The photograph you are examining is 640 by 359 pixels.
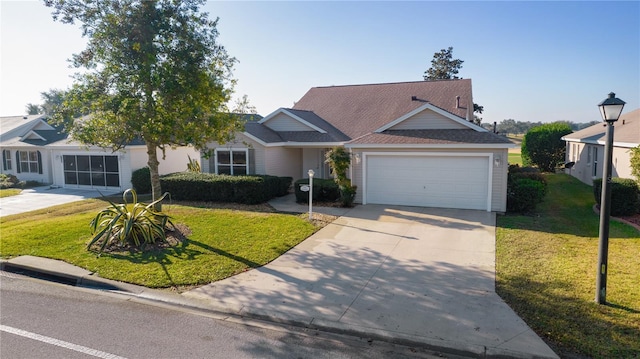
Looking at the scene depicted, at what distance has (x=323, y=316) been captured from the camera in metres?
6.25

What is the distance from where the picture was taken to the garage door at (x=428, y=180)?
1416 cm

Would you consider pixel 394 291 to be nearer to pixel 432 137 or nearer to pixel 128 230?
pixel 128 230

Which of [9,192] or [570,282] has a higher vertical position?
[9,192]

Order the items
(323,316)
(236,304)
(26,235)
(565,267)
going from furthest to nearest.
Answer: (26,235) < (565,267) < (236,304) < (323,316)

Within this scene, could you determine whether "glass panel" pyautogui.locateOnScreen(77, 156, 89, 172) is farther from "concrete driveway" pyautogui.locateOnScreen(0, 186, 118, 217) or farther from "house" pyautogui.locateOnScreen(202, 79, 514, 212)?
"house" pyautogui.locateOnScreen(202, 79, 514, 212)

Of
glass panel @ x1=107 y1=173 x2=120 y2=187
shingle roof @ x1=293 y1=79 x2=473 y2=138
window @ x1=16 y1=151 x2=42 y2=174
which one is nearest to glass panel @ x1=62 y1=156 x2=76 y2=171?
glass panel @ x1=107 y1=173 x2=120 y2=187

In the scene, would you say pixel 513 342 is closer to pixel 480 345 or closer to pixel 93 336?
pixel 480 345

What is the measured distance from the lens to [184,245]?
1022 cm

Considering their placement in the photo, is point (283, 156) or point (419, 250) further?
point (283, 156)

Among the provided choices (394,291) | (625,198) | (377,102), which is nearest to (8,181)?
(377,102)

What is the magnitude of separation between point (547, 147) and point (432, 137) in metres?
16.3

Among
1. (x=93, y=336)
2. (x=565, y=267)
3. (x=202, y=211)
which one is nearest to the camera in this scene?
(x=93, y=336)

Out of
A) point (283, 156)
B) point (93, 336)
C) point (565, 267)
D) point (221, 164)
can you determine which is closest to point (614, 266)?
point (565, 267)

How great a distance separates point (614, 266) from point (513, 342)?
14.7 feet
